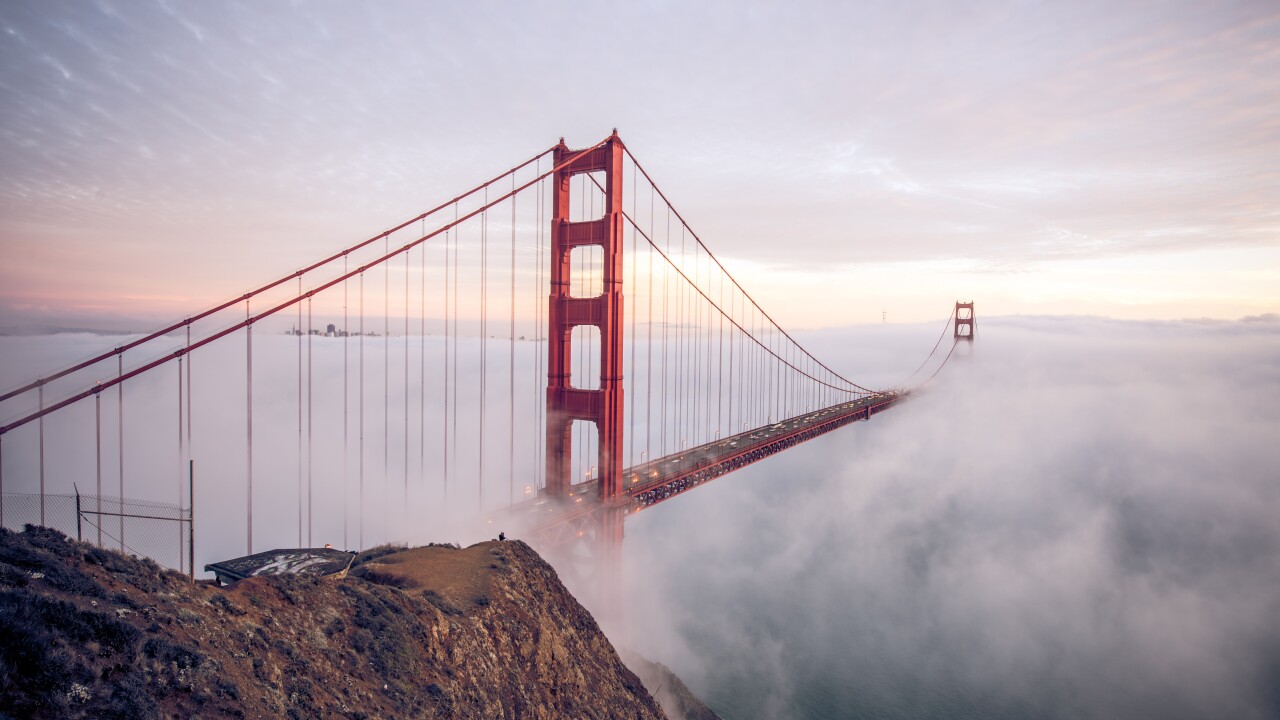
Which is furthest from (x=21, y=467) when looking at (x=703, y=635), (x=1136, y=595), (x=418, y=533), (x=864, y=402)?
(x=1136, y=595)

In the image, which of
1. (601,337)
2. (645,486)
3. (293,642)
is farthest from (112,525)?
(645,486)

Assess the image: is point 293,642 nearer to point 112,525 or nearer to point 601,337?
point 112,525

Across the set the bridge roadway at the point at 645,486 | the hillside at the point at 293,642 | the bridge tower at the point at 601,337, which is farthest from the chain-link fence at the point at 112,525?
the bridge tower at the point at 601,337

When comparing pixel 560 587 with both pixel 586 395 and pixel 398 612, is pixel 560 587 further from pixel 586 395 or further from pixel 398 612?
pixel 586 395

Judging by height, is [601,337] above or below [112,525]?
above

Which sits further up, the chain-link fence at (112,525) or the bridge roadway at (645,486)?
the chain-link fence at (112,525)

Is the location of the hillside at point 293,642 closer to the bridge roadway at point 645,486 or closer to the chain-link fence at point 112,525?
the chain-link fence at point 112,525
